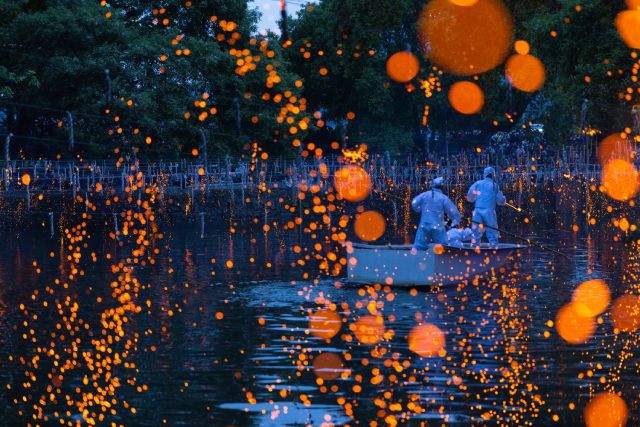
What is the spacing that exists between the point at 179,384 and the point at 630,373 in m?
4.96

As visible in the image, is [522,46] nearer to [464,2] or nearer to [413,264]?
[464,2]

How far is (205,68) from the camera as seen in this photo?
4891cm

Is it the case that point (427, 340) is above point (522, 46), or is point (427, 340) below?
below

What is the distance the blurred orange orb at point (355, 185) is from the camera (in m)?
54.5

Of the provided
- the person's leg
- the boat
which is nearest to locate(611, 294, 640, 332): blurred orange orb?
the boat

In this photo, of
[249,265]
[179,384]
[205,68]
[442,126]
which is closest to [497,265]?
[249,265]

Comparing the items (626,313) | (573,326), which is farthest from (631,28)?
(573,326)

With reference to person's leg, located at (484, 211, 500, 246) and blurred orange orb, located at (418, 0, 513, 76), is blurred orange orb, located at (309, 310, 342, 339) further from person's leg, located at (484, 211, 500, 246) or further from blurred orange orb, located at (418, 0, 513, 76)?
blurred orange orb, located at (418, 0, 513, 76)

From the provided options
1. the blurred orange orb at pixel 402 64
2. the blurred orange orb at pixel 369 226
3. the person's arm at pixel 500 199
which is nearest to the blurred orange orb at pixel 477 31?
the person's arm at pixel 500 199

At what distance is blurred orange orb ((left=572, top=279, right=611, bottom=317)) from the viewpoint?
17.0 m

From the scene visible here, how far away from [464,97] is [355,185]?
1817 cm

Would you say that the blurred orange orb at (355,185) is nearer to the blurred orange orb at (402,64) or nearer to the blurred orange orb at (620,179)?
the blurred orange orb at (620,179)

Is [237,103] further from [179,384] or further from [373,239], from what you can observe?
[179,384]

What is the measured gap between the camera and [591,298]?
18.6m
